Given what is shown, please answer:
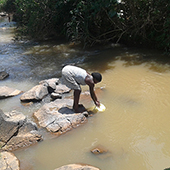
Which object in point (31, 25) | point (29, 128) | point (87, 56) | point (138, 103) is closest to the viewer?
point (29, 128)

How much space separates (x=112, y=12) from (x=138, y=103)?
147 inches

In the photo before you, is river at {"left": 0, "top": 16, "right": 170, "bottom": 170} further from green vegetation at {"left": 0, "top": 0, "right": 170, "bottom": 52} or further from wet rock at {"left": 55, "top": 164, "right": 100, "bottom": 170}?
green vegetation at {"left": 0, "top": 0, "right": 170, "bottom": 52}

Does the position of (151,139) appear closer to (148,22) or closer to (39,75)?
(39,75)

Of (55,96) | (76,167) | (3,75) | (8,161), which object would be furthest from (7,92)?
(76,167)

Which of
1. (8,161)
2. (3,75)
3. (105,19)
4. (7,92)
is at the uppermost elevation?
(105,19)

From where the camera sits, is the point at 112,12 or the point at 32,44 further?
the point at 32,44

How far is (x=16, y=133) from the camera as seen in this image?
12.7ft

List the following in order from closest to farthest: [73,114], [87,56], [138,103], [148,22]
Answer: [73,114], [138,103], [148,22], [87,56]

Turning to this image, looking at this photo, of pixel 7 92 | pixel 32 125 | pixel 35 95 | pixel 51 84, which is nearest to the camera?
pixel 32 125

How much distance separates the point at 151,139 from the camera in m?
3.73

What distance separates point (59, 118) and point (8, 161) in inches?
50.7

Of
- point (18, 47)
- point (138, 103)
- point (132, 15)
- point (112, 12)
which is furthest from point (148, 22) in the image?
point (18, 47)

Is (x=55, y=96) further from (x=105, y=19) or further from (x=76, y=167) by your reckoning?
(x=105, y=19)

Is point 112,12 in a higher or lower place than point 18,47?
higher
